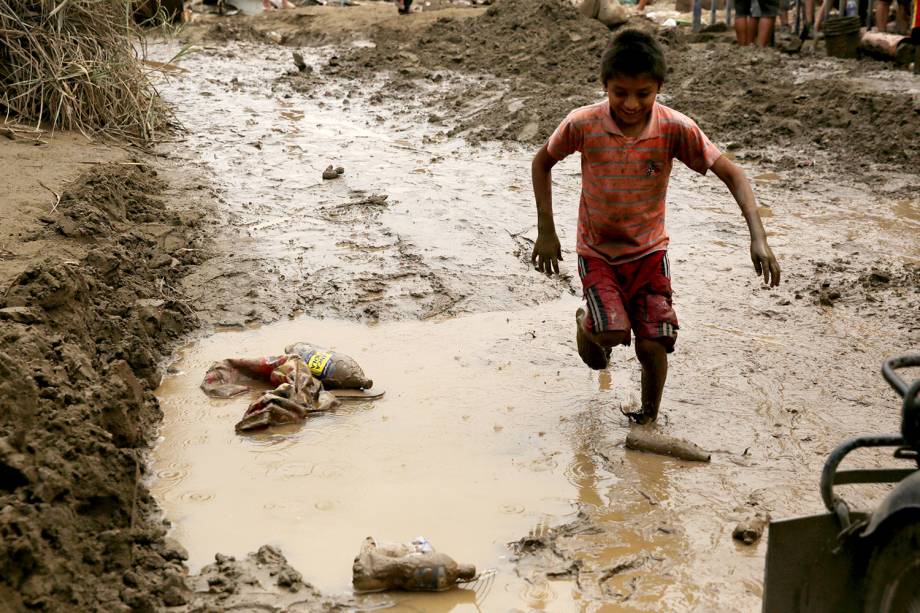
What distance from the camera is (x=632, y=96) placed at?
334 centimetres

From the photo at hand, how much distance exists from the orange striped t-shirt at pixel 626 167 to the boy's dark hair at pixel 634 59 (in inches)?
8.2

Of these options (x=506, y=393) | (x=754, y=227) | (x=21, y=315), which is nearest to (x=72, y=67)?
(x=21, y=315)

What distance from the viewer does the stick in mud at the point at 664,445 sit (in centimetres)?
348

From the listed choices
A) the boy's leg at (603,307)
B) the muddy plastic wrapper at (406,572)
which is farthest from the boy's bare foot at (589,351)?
the muddy plastic wrapper at (406,572)

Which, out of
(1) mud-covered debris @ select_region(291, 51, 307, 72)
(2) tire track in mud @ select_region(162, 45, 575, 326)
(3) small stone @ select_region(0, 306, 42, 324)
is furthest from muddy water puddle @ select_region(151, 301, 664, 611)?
(1) mud-covered debris @ select_region(291, 51, 307, 72)

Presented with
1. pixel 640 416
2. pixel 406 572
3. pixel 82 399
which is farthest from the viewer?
pixel 640 416

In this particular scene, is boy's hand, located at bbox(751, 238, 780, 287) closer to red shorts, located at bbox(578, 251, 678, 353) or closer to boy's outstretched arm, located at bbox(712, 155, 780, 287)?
boy's outstretched arm, located at bbox(712, 155, 780, 287)

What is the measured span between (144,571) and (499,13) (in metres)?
11.4

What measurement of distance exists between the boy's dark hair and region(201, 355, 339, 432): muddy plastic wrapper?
1.69 m

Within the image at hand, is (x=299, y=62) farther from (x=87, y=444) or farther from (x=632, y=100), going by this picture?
(x=87, y=444)

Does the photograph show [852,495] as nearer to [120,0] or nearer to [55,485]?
[55,485]

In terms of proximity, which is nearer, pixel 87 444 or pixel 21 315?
pixel 87 444

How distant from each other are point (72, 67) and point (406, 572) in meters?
6.14

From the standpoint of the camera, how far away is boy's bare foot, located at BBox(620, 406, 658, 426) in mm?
3717
